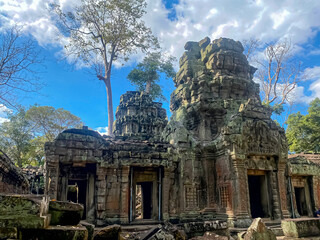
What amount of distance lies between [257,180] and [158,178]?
17.1ft

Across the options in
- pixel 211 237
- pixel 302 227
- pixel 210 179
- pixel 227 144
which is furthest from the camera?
pixel 210 179

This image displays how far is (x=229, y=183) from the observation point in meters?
10.8

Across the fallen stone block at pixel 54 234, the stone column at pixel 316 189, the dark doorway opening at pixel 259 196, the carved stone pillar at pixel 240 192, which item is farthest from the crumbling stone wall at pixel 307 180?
the fallen stone block at pixel 54 234

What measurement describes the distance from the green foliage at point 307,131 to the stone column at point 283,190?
1061cm

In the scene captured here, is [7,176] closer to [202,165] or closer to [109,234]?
[109,234]

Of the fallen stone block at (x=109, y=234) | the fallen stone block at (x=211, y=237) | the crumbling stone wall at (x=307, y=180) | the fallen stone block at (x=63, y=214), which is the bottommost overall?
the fallen stone block at (x=211, y=237)

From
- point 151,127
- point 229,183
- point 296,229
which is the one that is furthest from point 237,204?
point 151,127

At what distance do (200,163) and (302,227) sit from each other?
21.6ft

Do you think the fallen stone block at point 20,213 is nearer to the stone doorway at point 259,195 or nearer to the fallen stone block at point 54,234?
the fallen stone block at point 54,234

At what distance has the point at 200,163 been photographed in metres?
12.1

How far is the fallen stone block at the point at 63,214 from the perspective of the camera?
3.82 m

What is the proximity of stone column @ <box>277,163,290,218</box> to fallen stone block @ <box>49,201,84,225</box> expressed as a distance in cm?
991

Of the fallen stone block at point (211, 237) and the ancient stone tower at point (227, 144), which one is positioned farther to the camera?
the ancient stone tower at point (227, 144)

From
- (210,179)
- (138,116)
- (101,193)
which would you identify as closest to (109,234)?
(101,193)
